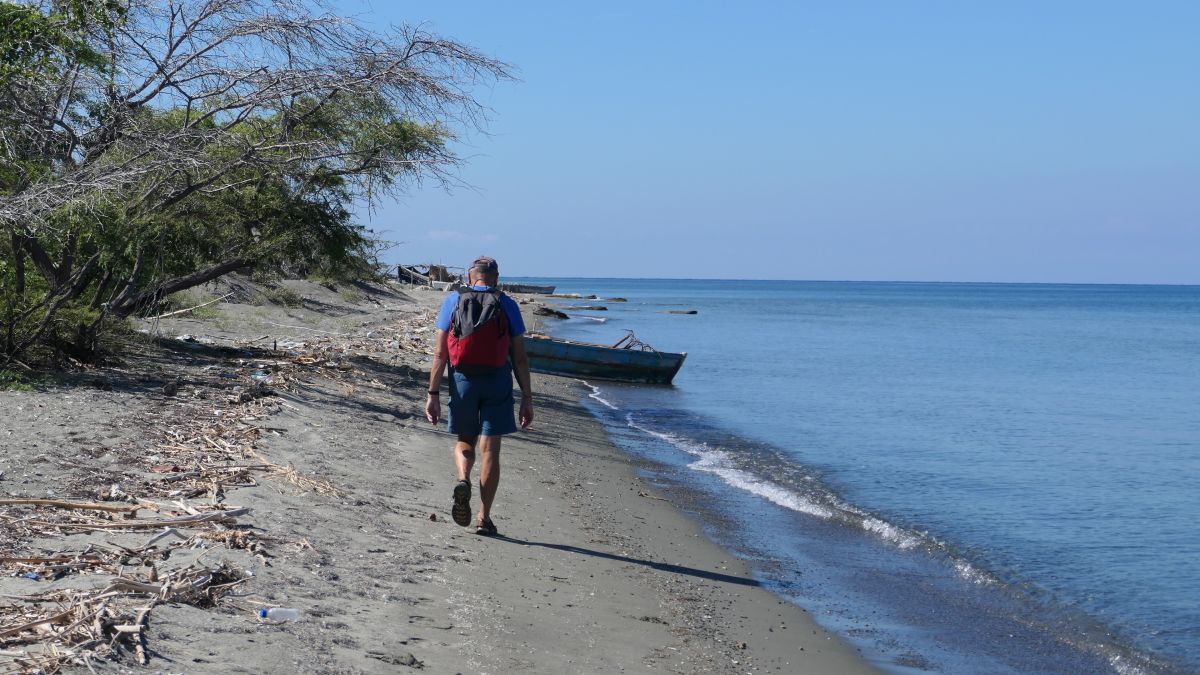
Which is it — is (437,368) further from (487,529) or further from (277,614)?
(277,614)

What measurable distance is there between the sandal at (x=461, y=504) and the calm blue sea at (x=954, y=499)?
2.27 m

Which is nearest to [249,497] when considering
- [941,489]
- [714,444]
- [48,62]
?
[48,62]

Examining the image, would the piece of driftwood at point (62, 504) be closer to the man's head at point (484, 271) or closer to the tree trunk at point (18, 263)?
the man's head at point (484, 271)

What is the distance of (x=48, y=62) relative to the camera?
37.6 feet

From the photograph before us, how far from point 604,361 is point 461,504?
1886 centimetres

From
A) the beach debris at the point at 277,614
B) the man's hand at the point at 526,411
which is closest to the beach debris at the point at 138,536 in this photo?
the beach debris at the point at 277,614

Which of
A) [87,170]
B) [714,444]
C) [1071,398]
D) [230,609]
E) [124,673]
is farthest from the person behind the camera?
[1071,398]

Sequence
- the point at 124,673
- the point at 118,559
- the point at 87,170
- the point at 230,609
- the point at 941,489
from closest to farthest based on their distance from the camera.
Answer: the point at 124,673
the point at 230,609
the point at 118,559
the point at 87,170
the point at 941,489

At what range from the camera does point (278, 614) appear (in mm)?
4977

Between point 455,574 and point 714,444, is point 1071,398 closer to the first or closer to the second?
point 714,444

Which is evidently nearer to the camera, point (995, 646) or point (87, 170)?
point (995, 646)

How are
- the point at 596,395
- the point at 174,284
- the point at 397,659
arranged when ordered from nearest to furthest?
1. the point at 397,659
2. the point at 174,284
3. the point at 596,395

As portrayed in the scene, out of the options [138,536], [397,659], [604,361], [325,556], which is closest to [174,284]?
[138,536]

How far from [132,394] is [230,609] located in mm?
7063
